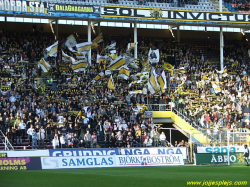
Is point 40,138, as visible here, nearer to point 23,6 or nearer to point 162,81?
point 162,81

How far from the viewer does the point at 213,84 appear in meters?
45.0

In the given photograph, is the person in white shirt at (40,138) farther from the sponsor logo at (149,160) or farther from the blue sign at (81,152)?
the sponsor logo at (149,160)

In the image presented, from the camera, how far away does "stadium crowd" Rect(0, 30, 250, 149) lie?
118 ft

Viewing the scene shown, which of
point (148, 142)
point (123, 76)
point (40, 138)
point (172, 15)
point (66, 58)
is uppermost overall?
point (172, 15)

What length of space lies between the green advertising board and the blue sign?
5.67 meters

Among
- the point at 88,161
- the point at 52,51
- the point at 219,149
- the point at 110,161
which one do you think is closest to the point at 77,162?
the point at 88,161

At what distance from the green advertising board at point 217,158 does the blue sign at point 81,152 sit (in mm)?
5670

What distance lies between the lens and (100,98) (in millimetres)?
41531

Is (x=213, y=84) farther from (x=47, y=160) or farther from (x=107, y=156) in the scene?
(x=47, y=160)

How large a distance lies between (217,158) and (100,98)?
10.6 meters

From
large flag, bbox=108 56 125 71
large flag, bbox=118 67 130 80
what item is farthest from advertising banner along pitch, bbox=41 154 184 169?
large flag, bbox=108 56 125 71

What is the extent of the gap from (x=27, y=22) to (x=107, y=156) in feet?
66.3

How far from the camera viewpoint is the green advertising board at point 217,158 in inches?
1385

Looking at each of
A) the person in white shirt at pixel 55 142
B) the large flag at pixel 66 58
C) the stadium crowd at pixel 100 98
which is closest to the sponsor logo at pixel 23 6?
the stadium crowd at pixel 100 98
